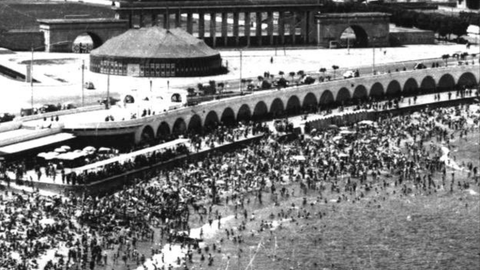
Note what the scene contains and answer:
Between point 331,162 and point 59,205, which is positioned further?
point 331,162

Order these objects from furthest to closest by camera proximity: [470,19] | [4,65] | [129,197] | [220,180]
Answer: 1. [470,19]
2. [4,65]
3. [220,180]
4. [129,197]

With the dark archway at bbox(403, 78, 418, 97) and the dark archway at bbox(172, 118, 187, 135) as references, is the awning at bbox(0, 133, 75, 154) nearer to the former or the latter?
the dark archway at bbox(172, 118, 187, 135)

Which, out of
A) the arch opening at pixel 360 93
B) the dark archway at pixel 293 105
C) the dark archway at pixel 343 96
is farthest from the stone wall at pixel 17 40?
the arch opening at pixel 360 93

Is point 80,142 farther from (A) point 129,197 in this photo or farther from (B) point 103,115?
(A) point 129,197

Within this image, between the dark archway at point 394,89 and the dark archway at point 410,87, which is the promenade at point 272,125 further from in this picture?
the dark archway at point 394,89

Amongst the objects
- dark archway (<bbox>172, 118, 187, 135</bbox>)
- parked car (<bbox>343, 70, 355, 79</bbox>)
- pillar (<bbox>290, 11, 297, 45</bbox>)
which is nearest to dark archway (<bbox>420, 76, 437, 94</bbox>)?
parked car (<bbox>343, 70, 355, 79</bbox>)

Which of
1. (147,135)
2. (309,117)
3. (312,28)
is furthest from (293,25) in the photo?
(147,135)

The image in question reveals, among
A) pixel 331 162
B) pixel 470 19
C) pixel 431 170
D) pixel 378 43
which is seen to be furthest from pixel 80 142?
pixel 470 19
